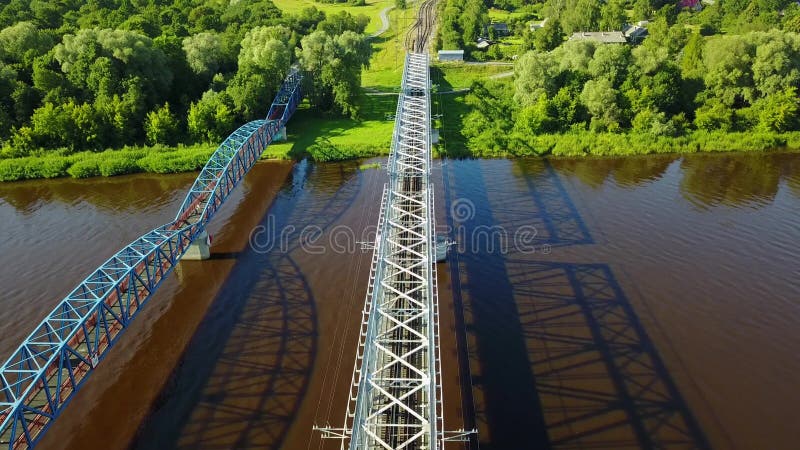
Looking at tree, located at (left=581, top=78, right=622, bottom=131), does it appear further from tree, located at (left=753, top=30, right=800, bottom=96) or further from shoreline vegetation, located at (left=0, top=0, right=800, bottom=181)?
tree, located at (left=753, top=30, right=800, bottom=96)

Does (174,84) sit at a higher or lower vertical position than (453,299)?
higher

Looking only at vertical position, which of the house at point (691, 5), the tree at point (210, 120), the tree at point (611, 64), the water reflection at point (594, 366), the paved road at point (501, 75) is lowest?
the water reflection at point (594, 366)

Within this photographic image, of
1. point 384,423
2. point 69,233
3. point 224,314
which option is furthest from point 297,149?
point 384,423

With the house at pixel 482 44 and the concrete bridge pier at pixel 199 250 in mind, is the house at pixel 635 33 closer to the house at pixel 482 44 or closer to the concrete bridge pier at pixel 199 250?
the house at pixel 482 44

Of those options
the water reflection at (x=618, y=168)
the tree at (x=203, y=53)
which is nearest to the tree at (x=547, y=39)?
the water reflection at (x=618, y=168)

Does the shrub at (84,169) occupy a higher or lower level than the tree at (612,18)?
lower

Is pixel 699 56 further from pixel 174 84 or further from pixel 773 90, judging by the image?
pixel 174 84

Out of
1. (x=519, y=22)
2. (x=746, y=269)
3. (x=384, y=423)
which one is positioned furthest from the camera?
(x=519, y=22)
